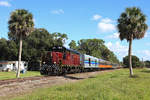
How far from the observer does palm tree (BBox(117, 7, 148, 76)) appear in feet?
86.7

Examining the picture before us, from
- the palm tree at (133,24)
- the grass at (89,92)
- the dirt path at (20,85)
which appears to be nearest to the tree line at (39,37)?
the palm tree at (133,24)

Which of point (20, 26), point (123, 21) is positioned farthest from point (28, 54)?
point (123, 21)

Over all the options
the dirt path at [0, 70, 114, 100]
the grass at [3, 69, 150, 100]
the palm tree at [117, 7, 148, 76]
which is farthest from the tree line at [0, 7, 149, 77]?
the grass at [3, 69, 150, 100]

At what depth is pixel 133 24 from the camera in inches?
1046

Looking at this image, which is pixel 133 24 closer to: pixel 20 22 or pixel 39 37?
pixel 20 22

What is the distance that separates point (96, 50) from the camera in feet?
363

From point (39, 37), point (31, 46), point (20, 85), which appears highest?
point (39, 37)

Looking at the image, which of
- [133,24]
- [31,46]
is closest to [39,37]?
[31,46]

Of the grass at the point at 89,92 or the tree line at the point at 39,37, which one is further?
the tree line at the point at 39,37

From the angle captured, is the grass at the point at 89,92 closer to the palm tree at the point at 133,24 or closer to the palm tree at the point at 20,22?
the palm tree at the point at 133,24

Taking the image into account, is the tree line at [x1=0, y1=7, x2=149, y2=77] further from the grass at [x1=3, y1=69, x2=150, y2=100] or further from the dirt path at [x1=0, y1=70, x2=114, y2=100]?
the grass at [x1=3, y1=69, x2=150, y2=100]

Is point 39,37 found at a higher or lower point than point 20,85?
higher

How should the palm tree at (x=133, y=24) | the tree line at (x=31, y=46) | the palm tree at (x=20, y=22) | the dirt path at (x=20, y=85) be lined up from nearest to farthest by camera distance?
the dirt path at (x=20, y=85) → the palm tree at (x=20, y=22) → the palm tree at (x=133, y=24) → the tree line at (x=31, y=46)

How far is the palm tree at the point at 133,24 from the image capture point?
2642cm
